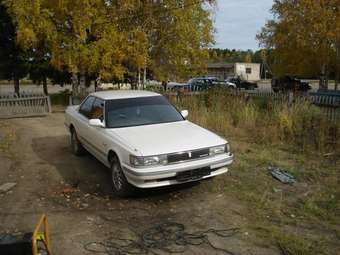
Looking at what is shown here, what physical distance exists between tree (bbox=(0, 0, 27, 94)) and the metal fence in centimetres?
281

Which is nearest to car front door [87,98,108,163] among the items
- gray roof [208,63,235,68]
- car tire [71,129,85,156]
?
car tire [71,129,85,156]

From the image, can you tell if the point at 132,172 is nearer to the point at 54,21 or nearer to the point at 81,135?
the point at 81,135

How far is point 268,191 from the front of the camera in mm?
5523

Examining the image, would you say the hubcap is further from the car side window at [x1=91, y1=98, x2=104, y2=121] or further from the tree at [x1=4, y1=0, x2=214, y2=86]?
the tree at [x1=4, y1=0, x2=214, y2=86]

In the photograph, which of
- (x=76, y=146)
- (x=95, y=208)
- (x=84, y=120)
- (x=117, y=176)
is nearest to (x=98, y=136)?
(x=117, y=176)

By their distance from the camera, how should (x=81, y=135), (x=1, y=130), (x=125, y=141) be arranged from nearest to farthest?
(x=125, y=141) < (x=81, y=135) < (x=1, y=130)

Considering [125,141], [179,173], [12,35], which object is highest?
[12,35]

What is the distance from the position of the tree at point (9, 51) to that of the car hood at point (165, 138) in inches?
527

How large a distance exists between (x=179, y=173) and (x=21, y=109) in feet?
37.2

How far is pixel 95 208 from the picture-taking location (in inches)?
198

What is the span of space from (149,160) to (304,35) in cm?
1909

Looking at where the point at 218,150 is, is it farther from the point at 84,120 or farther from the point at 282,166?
the point at 84,120

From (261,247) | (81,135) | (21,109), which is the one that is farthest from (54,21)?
(261,247)

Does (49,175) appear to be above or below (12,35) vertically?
below
